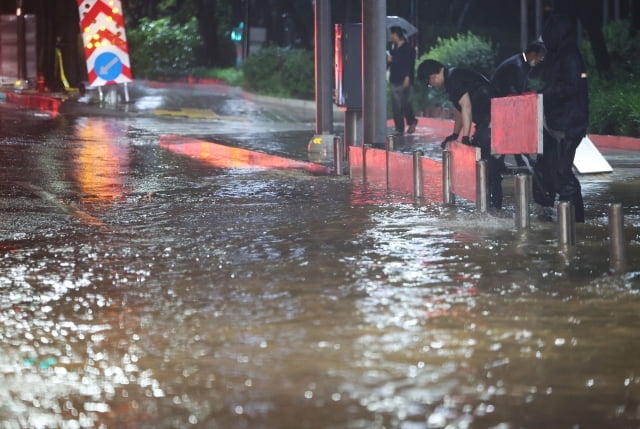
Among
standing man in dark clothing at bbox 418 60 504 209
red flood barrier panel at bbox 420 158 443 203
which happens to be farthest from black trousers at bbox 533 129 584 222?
red flood barrier panel at bbox 420 158 443 203

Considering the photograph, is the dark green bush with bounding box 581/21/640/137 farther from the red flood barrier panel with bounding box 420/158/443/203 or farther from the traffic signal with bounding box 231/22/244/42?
the traffic signal with bounding box 231/22/244/42

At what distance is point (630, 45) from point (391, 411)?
22.5 metres

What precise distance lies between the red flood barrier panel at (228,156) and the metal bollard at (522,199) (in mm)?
6235

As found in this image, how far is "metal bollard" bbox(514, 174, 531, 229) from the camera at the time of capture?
449 inches

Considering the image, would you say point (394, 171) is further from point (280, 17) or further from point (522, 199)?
point (280, 17)

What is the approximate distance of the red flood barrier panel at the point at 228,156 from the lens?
739 inches

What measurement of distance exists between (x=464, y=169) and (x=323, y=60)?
6995mm

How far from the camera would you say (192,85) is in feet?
156

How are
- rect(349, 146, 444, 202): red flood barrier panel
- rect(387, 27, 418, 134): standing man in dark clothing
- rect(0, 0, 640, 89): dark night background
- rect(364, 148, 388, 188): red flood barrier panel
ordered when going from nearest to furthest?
rect(349, 146, 444, 202): red flood barrier panel < rect(364, 148, 388, 188): red flood barrier panel < rect(387, 27, 418, 134): standing man in dark clothing < rect(0, 0, 640, 89): dark night background

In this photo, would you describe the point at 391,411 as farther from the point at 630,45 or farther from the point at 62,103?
the point at 62,103

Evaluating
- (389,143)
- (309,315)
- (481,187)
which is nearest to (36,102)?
(389,143)

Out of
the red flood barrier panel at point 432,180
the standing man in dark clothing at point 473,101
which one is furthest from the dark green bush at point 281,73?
the standing man in dark clothing at point 473,101

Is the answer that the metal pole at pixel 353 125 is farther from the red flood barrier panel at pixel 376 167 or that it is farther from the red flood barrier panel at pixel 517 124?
the red flood barrier panel at pixel 517 124

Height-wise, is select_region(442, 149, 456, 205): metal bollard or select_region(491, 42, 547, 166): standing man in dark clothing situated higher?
select_region(491, 42, 547, 166): standing man in dark clothing
